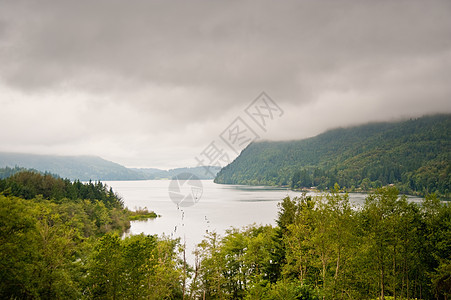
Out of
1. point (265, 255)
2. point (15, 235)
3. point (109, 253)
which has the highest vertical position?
point (15, 235)

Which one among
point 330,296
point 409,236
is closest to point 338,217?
point 409,236

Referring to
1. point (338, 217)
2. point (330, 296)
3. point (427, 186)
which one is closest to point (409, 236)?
point (338, 217)

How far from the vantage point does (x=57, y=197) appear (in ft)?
228

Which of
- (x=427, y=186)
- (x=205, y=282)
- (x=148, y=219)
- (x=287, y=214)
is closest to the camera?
(x=205, y=282)

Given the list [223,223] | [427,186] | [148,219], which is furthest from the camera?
[427,186]

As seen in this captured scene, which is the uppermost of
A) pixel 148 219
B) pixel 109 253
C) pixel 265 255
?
pixel 109 253

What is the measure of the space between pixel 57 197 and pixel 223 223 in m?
40.9

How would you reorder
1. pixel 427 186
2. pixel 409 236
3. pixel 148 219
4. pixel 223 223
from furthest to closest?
pixel 427 186
pixel 148 219
pixel 223 223
pixel 409 236

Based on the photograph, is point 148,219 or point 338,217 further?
Result: point 148,219

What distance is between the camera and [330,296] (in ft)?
63.6

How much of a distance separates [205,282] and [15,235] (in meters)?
17.8

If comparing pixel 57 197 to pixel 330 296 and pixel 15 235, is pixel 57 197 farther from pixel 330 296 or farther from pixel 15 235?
pixel 330 296

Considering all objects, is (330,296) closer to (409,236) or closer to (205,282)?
(409,236)

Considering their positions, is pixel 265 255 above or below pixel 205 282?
above
